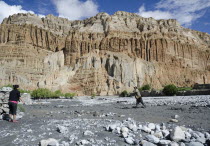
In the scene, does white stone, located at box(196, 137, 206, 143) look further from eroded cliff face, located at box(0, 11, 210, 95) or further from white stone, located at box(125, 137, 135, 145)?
eroded cliff face, located at box(0, 11, 210, 95)

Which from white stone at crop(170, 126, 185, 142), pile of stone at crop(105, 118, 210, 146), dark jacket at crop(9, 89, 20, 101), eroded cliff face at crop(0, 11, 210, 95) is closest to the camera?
pile of stone at crop(105, 118, 210, 146)

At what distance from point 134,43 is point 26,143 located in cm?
9779

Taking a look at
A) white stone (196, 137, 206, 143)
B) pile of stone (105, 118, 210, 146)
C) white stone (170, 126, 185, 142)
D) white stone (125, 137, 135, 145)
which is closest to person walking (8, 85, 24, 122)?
pile of stone (105, 118, 210, 146)

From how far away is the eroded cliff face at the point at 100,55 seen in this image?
269ft

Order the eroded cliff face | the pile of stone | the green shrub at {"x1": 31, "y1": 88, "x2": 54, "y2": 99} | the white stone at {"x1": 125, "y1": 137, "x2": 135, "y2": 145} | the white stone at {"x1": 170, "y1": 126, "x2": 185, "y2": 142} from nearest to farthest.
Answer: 1. the pile of stone
2. the white stone at {"x1": 170, "y1": 126, "x2": 185, "y2": 142}
3. the white stone at {"x1": 125, "y1": 137, "x2": 135, "y2": 145}
4. the green shrub at {"x1": 31, "y1": 88, "x2": 54, "y2": 99}
5. the eroded cliff face

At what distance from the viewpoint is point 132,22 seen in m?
116

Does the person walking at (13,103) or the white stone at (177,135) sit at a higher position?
the person walking at (13,103)

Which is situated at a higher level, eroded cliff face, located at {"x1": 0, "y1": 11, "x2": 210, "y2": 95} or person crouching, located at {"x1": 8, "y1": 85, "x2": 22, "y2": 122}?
eroded cliff face, located at {"x1": 0, "y1": 11, "x2": 210, "y2": 95}

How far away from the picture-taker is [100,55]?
92.6 m

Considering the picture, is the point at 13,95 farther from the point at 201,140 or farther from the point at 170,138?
the point at 201,140

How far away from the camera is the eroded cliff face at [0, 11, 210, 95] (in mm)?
81875

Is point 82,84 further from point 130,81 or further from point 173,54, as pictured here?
point 173,54

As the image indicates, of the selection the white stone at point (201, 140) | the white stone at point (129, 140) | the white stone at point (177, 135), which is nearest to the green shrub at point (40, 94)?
the white stone at point (129, 140)

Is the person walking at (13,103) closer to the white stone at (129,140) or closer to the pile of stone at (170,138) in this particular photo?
the pile of stone at (170,138)
